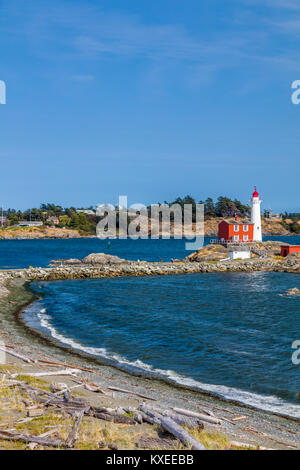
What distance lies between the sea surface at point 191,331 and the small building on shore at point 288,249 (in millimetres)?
21265

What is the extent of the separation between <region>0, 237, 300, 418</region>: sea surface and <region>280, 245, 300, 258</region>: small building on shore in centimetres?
2127

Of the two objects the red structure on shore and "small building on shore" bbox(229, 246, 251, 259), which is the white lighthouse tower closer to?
the red structure on shore

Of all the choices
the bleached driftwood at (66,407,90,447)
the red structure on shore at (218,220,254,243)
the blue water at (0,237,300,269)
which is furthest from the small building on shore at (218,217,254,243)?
the bleached driftwood at (66,407,90,447)

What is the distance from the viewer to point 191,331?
92.1 feet

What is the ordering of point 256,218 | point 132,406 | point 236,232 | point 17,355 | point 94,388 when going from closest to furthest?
point 132,406 < point 94,388 < point 17,355 < point 236,232 < point 256,218

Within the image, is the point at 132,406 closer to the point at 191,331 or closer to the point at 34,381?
the point at 34,381

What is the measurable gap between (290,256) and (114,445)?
64898 millimetres

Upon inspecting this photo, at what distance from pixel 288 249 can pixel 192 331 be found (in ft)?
161

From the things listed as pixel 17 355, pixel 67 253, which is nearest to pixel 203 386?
pixel 17 355

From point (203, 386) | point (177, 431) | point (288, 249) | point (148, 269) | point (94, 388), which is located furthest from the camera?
point (288, 249)

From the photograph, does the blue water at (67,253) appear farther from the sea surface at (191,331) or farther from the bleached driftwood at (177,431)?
the bleached driftwood at (177,431)
